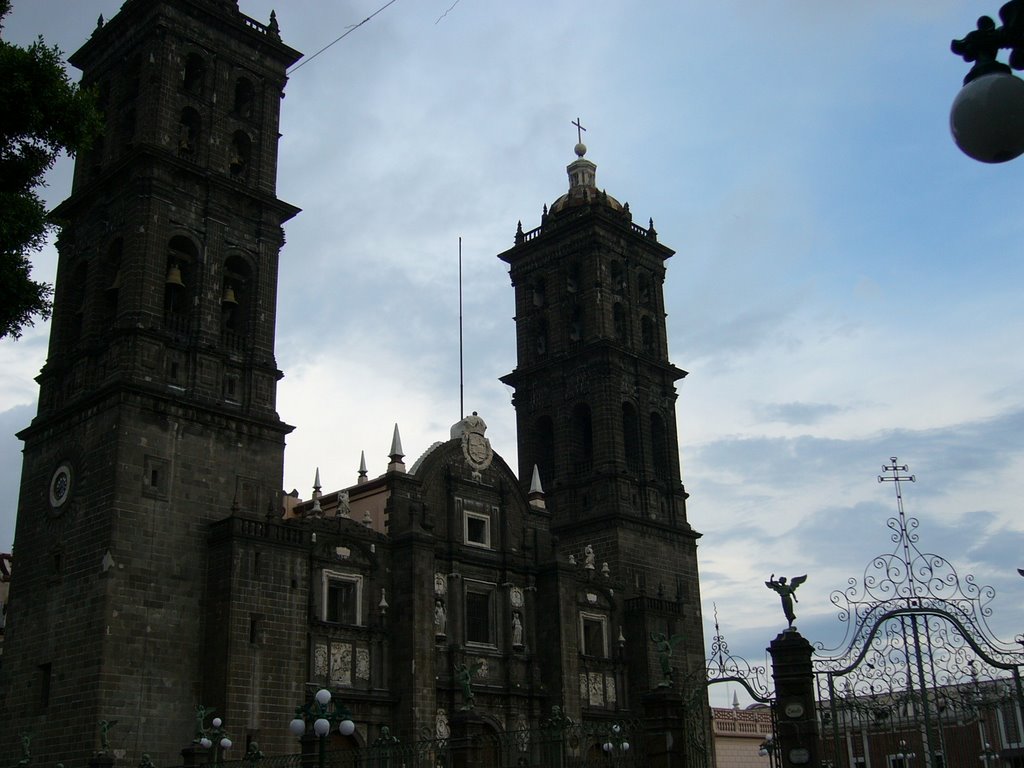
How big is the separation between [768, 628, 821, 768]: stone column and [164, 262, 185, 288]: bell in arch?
2352 cm

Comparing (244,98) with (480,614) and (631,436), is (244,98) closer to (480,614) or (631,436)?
(480,614)

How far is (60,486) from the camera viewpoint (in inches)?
1389

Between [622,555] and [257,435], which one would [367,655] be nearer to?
[257,435]

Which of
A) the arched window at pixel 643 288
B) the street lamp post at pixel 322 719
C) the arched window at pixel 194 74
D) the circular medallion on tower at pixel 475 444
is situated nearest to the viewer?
the street lamp post at pixel 322 719

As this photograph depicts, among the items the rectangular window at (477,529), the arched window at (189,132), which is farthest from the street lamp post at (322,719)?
the arched window at (189,132)

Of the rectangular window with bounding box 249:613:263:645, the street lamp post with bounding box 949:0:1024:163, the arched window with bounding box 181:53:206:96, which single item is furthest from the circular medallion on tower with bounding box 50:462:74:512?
the street lamp post with bounding box 949:0:1024:163

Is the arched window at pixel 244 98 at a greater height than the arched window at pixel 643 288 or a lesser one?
greater

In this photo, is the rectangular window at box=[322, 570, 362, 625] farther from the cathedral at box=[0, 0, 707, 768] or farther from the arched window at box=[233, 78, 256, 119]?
the arched window at box=[233, 78, 256, 119]

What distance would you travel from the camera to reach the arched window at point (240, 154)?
Result: 4050cm

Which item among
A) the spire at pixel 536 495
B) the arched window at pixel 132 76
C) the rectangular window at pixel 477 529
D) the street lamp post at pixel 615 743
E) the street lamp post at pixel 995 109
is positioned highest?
the arched window at pixel 132 76

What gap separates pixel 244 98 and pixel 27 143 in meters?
24.0

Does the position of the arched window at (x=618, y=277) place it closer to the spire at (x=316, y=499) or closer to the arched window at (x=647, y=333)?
the arched window at (x=647, y=333)

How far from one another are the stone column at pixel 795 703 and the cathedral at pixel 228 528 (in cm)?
398

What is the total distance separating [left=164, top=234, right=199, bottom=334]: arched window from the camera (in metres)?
36.5
